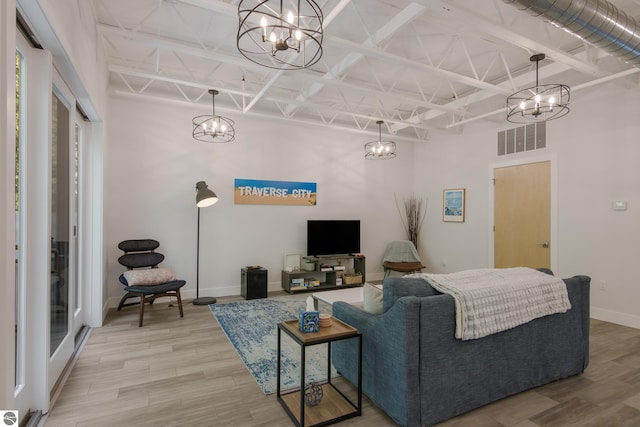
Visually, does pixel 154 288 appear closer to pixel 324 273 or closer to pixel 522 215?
pixel 324 273

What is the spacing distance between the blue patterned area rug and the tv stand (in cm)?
45

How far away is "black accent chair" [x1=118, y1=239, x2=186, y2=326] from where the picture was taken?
13.1 feet

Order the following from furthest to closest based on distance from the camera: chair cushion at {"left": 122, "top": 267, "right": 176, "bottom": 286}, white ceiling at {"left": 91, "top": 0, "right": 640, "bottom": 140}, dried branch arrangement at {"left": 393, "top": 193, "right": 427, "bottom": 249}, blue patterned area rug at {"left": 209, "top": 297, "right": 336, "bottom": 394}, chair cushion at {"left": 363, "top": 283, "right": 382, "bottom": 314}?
dried branch arrangement at {"left": 393, "top": 193, "right": 427, "bottom": 249} → chair cushion at {"left": 122, "top": 267, "right": 176, "bottom": 286} → white ceiling at {"left": 91, "top": 0, "right": 640, "bottom": 140} → blue patterned area rug at {"left": 209, "top": 297, "right": 336, "bottom": 394} → chair cushion at {"left": 363, "top": 283, "right": 382, "bottom": 314}

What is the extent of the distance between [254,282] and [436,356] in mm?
3578

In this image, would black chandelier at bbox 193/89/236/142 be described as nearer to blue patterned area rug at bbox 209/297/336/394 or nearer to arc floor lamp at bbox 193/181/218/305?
arc floor lamp at bbox 193/181/218/305

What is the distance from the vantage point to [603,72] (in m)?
3.68

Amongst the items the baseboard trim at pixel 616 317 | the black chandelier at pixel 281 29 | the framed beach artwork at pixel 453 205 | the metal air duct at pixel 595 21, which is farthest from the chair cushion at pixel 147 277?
the baseboard trim at pixel 616 317

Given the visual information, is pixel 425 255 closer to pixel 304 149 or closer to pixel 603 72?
pixel 304 149

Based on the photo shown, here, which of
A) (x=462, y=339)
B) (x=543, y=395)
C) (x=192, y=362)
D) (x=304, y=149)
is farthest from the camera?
(x=304, y=149)

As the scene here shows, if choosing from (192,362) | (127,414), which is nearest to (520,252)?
(192,362)

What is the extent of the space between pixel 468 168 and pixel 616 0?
3.24 m

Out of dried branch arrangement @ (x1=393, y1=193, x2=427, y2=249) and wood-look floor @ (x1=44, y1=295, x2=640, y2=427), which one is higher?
dried branch arrangement @ (x1=393, y1=193, x2=427, y2=249)

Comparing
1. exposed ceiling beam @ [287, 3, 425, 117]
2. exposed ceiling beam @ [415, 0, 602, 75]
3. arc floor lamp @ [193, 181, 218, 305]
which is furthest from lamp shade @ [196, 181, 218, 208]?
A: exposed ceiling beam @ [415, 0, 602, 75]

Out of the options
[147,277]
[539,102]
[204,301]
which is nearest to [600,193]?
[539,102]
